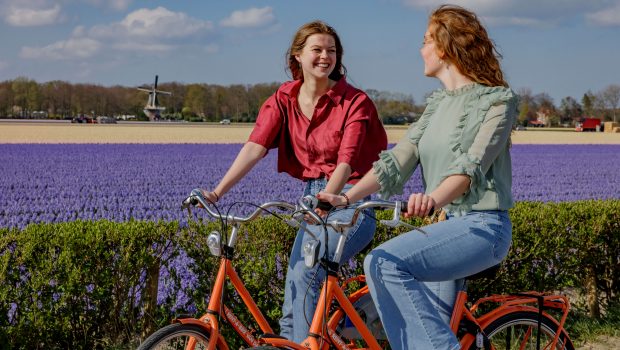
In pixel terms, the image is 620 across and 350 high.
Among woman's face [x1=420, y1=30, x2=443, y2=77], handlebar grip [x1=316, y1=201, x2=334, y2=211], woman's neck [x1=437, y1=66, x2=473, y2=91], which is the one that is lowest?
handlebar grip [x1=316, y1=201, x2=334, y2=211]

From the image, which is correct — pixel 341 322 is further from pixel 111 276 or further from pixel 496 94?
pixel 111 276

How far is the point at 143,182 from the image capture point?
17.6m

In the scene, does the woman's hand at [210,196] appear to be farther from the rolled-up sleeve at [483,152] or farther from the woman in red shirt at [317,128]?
the rolled-up sleeve at [483,152]

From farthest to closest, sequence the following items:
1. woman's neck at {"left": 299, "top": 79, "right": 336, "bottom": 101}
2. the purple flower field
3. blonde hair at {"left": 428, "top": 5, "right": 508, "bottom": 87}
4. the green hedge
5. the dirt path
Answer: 1. the dirt path
2. the purple flower field
3. the green hedge
4. woman's neck at {"left": 299, "top": 79, "right": 336, "bottom": 101}
5. blonde hair at {"left": 428, "top": 5, "right": 508, "bottom": 87}

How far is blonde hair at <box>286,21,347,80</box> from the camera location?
A: 12.3 feet

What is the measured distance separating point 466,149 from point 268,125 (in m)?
1.11

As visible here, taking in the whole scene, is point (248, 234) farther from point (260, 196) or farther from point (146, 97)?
point (146, 97)

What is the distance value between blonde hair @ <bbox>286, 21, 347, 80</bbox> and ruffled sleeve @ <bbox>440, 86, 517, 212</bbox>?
90 centimetres

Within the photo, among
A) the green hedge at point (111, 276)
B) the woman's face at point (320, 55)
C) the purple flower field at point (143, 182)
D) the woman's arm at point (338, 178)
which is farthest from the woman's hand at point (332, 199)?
the purple flower field at point (143, 182)

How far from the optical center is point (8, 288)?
429 centimetres

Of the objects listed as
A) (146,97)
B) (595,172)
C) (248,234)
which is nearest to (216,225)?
(248,234)

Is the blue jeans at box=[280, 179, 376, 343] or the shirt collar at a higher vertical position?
the shirt collar

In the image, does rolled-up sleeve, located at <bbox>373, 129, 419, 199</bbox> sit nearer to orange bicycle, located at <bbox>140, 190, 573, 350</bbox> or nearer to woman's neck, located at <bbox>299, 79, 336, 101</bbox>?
orange bicycle, located at <bbox>140, 190, 573, 350</bbox>

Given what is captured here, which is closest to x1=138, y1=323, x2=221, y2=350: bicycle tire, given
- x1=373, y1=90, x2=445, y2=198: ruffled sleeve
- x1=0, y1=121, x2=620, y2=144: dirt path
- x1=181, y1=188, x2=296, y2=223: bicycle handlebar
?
x1=181, y1=188, x2=296, y2=223: bicycle handlebar
